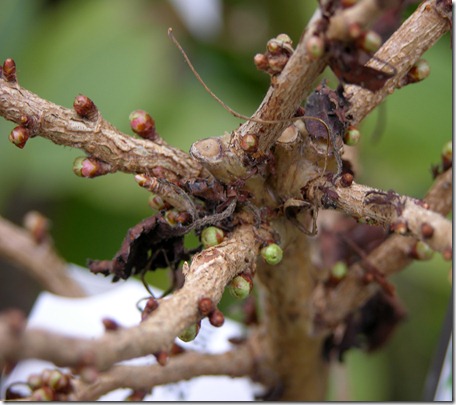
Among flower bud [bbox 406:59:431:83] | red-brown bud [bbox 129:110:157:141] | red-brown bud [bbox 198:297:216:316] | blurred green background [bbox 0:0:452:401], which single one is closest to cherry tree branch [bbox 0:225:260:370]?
red-brown bud [bbox 198:297:216:316]

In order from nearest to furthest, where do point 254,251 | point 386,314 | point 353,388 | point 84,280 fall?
point 254,251, point 386,314, point 84,280, point 353,388

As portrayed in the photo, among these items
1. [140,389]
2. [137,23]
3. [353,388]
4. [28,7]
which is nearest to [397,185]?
[353,388]

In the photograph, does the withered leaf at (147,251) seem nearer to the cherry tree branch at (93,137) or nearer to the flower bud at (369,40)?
the cherry tree branch at (93,137)

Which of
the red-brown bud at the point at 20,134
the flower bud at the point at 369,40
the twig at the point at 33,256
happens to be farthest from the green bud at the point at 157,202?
the twig at the point at 33,256

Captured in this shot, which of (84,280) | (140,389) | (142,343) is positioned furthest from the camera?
(84,280)

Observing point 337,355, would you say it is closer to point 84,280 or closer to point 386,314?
point 386,314

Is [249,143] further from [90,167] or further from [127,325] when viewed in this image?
[127,325]

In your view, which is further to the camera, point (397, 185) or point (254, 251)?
point (397, 185)
